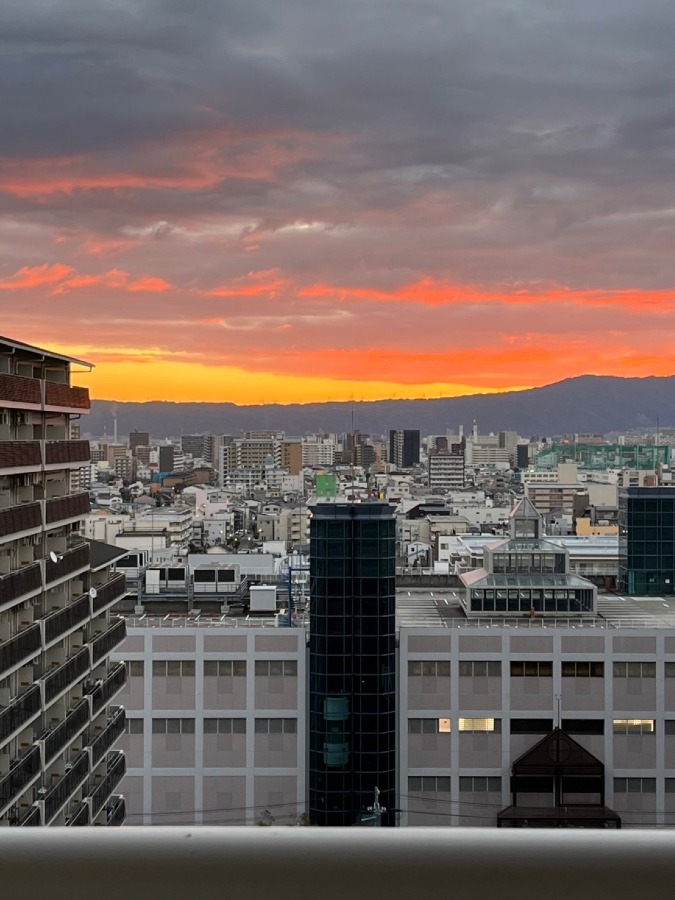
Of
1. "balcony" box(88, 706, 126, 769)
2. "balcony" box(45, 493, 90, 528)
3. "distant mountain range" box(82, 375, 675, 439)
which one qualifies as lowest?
"balcony" box(88, 706, 126, 769)

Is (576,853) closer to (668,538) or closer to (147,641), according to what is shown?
(147,641)

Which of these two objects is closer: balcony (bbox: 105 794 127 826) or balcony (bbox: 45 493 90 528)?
balcony (bbox: 45 493 90 528)

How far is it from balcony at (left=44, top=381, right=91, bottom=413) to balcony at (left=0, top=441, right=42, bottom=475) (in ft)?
1.08

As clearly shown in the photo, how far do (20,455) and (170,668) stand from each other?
3692 mm

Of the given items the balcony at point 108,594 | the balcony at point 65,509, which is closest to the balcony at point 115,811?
the balcony at point 108,594

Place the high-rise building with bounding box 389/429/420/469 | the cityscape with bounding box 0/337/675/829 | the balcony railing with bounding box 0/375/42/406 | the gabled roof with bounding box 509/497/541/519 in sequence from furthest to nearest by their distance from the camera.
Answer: the high-rise building with bounding box 389/429/420/469 → the gabled roof with bounding box 509/497/541/519 → the cityscape with bounding box 0/337/675/829 → the balcony railing with bounding box 0/375/42/406

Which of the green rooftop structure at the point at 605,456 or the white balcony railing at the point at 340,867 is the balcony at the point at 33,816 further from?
the green rooftop structure at the point at 605,456

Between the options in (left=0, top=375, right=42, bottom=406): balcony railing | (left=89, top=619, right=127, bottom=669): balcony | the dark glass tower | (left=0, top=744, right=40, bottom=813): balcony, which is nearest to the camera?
(left=0, top=744, right=40, bottom=813): balcony

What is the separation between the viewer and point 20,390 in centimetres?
459

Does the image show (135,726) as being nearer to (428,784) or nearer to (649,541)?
(428,784)

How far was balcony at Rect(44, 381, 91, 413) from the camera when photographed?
195 inches

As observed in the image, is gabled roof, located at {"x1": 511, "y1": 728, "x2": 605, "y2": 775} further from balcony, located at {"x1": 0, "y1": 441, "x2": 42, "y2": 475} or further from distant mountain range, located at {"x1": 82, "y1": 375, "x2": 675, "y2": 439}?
distant mountain range, located at {"x1": 82, "y1": 375, "x2": 675, "y2": 439}

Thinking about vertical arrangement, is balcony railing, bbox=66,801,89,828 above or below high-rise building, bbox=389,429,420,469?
below

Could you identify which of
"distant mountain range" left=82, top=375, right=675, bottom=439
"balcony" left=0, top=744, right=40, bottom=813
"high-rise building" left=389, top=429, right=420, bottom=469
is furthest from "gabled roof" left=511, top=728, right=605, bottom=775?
"high-rise building" left=389, top=429, right=420, bottom=469
